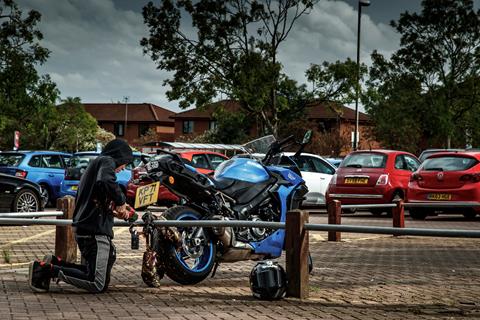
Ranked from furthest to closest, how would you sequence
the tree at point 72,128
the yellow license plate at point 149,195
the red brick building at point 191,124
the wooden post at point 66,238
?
the red brick building at point 191,124 → the tree at point 72,128 → the wooden post at point 66,238 → the yellow license plate at point 149,195

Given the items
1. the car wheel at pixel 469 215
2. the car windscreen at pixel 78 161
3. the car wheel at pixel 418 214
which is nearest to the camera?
the car wheel at pixel 469 215

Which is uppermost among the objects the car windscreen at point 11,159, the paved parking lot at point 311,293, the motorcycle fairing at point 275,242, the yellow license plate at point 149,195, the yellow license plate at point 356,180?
the car windscreen at point 11,159

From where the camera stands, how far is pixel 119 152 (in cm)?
826

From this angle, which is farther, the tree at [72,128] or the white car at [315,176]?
the tree at [72,128]

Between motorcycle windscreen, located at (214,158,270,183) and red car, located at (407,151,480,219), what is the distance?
10599 mm

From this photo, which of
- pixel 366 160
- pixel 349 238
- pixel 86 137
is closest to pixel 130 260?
pixel 349 238

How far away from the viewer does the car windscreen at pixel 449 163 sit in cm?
1936

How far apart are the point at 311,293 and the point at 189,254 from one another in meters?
1.29

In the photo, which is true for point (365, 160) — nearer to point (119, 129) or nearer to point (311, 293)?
point (311, 293)

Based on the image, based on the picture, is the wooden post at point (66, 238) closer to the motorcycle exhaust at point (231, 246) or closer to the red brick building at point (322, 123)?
the motorcycle exhaust at point (231, 246)

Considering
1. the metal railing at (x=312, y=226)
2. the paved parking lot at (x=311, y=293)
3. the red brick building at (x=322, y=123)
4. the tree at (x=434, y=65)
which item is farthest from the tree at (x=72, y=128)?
the metal railing at (x=312, y=226)

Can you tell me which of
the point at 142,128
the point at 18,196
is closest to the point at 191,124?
the point at 142,128

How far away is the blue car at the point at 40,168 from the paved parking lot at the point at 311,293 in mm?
10003

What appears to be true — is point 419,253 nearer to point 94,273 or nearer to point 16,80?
point 94,273
